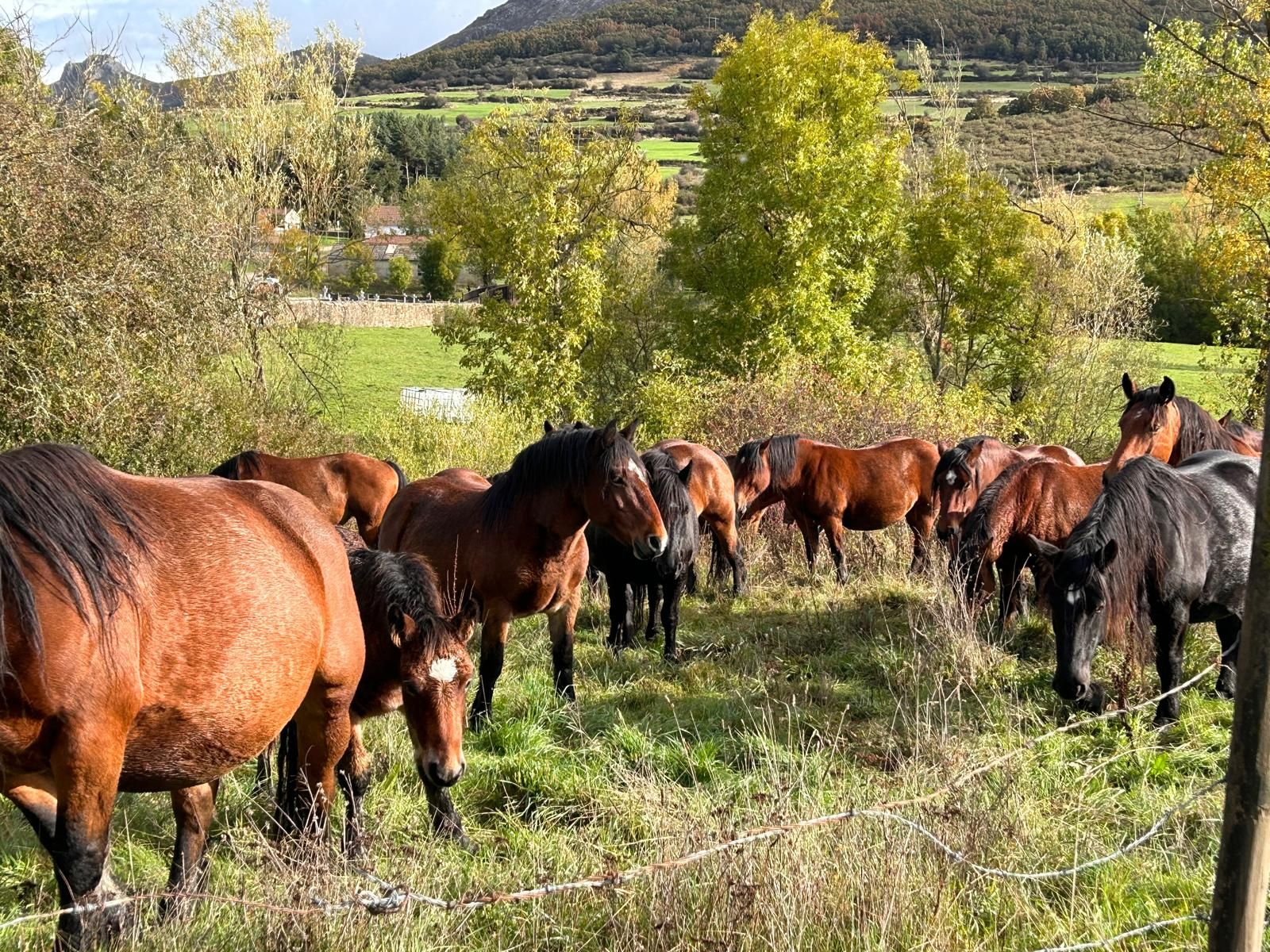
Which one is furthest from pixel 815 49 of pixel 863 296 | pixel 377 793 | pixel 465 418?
pixel 377 793

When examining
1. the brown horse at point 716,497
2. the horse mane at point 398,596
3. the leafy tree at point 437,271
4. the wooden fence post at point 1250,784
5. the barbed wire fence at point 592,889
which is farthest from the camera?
the leafy tree at point 437,271

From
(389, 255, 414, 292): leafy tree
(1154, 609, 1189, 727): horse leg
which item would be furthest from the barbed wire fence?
(389, 255, 414, 292): leafy tree

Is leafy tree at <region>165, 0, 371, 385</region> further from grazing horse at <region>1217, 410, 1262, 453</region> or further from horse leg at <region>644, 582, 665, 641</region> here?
grazing horse at <region>1217, 410, 1262, 453</region>

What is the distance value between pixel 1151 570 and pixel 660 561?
402cm

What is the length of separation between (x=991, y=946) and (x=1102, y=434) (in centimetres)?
2866

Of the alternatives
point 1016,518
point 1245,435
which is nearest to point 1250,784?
point 1016,518

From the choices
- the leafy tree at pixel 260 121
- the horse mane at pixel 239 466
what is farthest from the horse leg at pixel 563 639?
the leafy tree at pixel 260 121

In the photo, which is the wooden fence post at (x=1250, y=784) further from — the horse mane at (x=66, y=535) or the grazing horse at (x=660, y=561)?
the grazing horse at (x=660, y=561)

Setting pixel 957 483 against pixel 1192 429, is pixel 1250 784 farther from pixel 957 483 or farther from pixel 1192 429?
pixel 1192 429

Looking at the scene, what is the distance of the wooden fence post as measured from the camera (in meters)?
2.36

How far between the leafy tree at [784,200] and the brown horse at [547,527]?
850 inches

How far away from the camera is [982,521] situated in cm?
845

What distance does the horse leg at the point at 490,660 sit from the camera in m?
6.88

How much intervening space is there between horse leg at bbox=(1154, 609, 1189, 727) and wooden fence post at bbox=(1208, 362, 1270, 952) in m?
4.24
